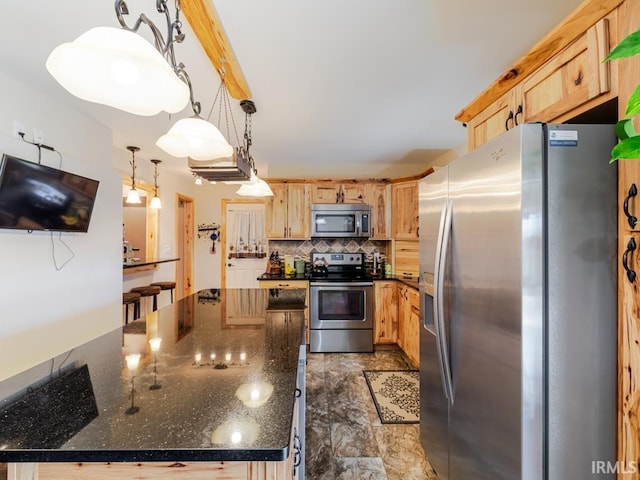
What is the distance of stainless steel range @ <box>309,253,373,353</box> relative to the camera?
3549 millimetres

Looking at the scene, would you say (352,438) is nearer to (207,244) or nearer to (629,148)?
(629,148)

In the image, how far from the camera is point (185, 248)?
219 inches

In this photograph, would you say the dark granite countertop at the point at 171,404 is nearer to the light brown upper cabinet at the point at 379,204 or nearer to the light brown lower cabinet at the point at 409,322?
the light brown lower cabinet at the point at 409,322

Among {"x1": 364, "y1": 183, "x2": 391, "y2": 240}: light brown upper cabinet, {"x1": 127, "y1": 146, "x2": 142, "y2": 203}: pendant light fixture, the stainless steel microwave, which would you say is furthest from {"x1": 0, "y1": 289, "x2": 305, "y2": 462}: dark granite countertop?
{"x1": 364, "y1": 183, "x2": 391, "y2": 240}: light brown upper cabinet

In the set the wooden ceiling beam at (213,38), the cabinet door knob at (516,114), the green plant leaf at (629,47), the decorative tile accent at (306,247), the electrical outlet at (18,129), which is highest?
the wooden ceiling beam at (213,38)

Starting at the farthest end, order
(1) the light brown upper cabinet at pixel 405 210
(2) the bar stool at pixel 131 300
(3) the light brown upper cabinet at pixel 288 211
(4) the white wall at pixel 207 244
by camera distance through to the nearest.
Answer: (4) the white wall at pixel 207 244 < (3) the light brown upper cabinet at pixel 288 211 < (1) the light brown upper cabinet at pixel 405 210 < (2) the bar stool at pixel 131 300

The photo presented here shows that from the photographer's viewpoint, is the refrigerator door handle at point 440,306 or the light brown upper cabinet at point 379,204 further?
the light brown upper cabinet at point 379,204

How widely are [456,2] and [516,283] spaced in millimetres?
1315

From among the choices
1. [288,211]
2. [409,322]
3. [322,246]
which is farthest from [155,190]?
[409,322]

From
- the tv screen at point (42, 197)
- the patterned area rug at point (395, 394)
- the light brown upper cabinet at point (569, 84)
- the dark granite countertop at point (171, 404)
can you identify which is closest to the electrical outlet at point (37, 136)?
the tv screen at point (42, 197)

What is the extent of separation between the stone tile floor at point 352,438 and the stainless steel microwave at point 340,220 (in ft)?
5.66

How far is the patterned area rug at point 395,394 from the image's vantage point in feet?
7.54

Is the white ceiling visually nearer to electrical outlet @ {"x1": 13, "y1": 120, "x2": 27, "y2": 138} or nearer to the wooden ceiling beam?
the wooden ceiling beam

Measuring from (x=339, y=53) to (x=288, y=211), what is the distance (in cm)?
242
